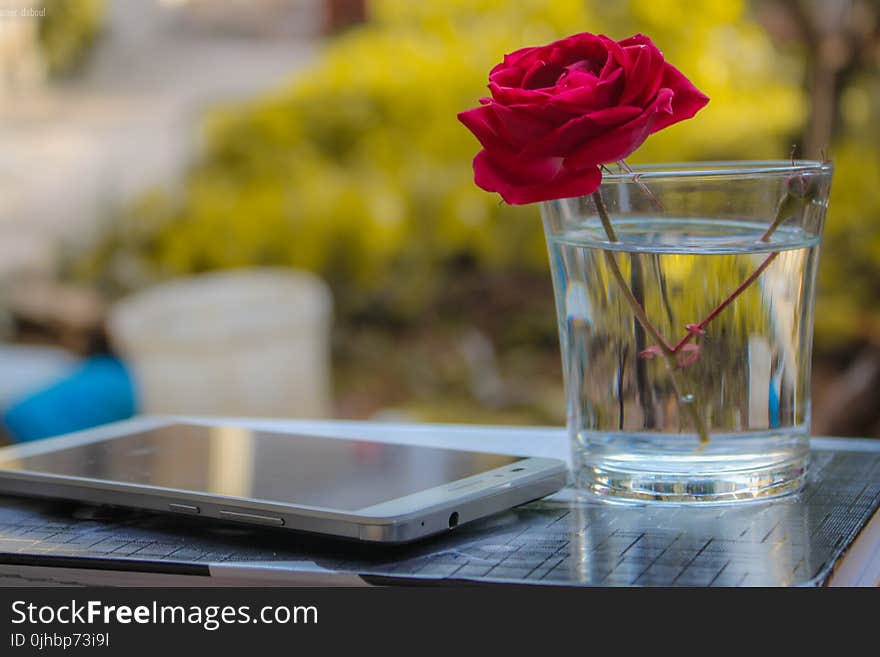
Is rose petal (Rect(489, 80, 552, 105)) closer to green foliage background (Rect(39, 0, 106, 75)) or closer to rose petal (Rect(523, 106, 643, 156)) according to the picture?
rose petal (Rect(523, 106, 643, 156))

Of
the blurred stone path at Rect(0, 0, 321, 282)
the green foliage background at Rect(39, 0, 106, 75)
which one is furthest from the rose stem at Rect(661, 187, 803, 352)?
the green foliage background at Rect(39, 0, 106, 75)

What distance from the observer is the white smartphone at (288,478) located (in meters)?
0.51

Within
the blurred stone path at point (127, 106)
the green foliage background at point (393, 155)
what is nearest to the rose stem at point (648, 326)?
the green foliage background at point (393, 155)

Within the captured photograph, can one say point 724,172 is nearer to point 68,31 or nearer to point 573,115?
point 573,115

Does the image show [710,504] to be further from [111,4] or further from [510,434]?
[111,4]

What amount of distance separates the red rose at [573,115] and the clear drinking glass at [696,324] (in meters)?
0.06

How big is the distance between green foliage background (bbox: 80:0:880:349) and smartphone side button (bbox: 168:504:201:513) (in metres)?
2.43

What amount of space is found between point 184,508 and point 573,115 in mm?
254

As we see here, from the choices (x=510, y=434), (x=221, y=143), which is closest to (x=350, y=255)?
(x=221, y=143)

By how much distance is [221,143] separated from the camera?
→ 10.7 feet

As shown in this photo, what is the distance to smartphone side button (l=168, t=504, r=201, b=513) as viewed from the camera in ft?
1.79

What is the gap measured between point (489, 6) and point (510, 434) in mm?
2375

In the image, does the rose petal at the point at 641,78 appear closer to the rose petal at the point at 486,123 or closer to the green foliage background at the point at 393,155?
the rose petal at the point at 486,123

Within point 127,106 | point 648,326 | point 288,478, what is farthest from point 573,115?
point 127,106
